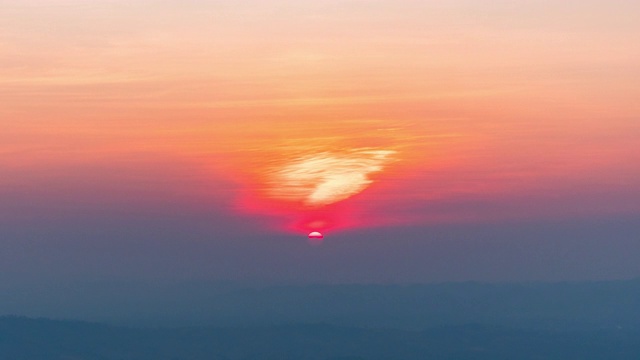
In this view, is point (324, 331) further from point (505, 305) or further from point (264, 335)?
point (505, 305)

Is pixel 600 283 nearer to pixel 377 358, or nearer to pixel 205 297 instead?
pixel 377 358

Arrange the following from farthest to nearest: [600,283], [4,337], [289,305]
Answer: [600,283] < [289,305] < [4,337]

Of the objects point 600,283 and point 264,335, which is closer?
point 264,335

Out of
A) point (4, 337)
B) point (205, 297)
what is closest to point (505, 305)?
point (205, 297)

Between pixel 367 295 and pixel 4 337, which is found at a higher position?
pixel 367 295

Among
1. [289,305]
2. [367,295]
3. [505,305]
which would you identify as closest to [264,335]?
[289,305]

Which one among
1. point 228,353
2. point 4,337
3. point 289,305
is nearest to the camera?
point 4,337
